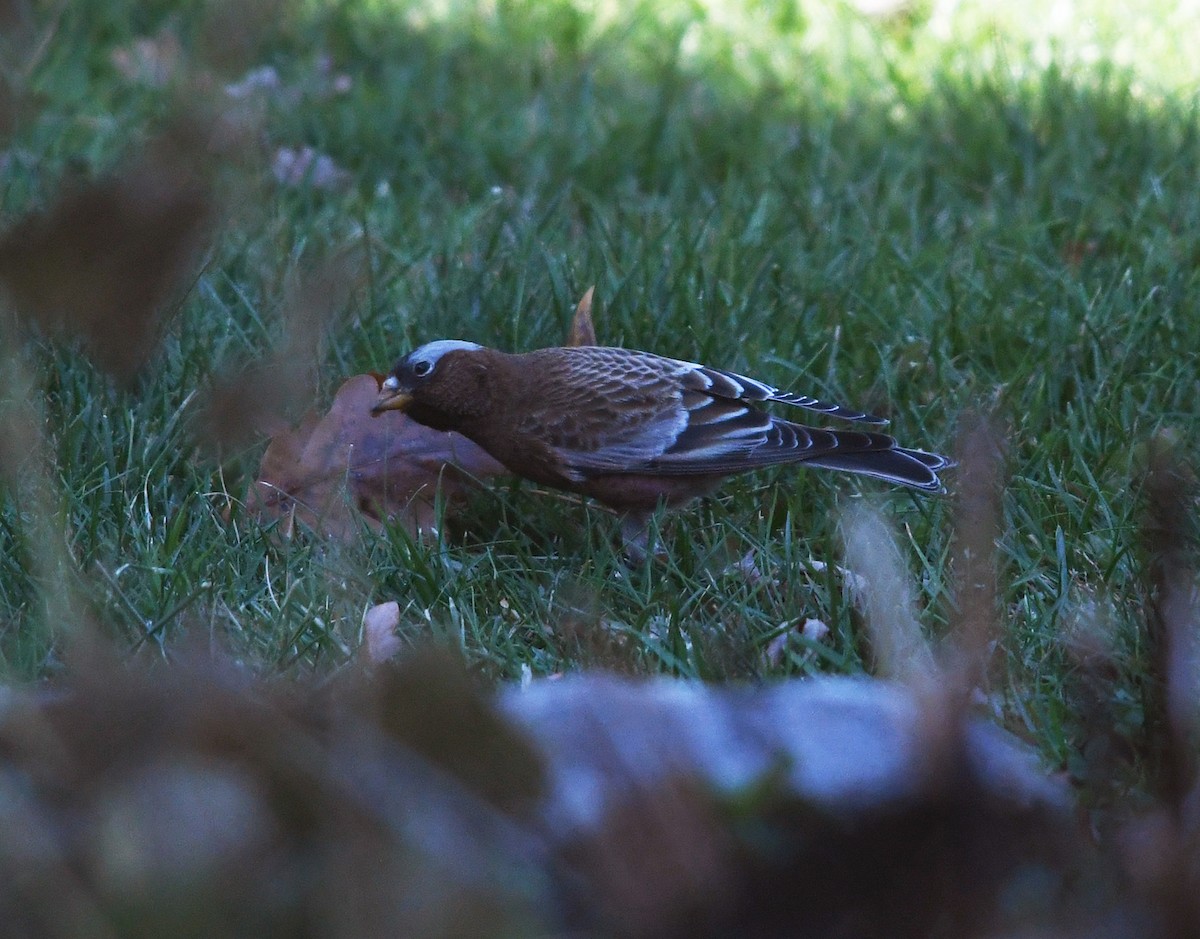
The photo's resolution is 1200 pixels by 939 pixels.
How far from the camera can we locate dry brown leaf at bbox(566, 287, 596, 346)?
4.24 metres

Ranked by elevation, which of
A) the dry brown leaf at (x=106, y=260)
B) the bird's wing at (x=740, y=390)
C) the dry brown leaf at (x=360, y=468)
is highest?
the dry brown leaf at (x=106, y=260)

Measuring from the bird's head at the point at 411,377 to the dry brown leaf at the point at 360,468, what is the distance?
76 millimetres

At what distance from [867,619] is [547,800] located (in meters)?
1.38

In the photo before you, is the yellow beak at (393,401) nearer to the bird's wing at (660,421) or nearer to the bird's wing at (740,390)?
the bird's wing at (660,421)

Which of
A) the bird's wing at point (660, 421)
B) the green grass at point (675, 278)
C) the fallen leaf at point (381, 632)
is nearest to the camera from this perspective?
the fallen leaf at point (381, 632)

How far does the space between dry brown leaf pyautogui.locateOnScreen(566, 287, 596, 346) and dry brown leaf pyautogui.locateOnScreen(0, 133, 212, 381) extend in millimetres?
2640

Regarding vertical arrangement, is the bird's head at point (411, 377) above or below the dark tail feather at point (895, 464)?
above

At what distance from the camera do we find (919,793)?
1.55 meters

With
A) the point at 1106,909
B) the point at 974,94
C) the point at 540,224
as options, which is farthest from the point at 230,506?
the point at 974,94

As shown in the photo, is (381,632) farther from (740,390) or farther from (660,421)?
(740,390)

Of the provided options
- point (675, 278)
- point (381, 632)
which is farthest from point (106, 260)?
point (675, 278)

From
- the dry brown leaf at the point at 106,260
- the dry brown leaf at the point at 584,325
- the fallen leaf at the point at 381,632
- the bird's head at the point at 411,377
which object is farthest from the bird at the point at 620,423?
the dry brown leaf at the point at 106,260

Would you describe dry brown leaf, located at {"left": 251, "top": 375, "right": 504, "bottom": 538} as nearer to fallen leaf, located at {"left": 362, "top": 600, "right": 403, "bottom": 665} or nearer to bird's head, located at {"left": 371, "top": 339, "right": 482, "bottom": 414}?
bird's head, located at {"left": 371, "top": 339, "right": 482, "bottom": 414}

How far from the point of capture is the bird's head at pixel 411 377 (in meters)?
3.68
